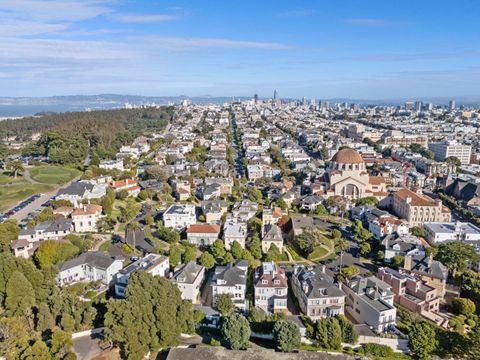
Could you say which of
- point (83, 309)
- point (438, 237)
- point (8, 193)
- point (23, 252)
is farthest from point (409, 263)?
point (8, 193)

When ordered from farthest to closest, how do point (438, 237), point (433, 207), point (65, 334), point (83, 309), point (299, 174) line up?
1. point (299, 174)
2. point (433, 207)
3. point (438, 237)
4. point (83, 309)
5. point (65, 334)

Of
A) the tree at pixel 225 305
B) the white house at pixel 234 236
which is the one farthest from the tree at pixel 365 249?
the tree at pixel 225 305

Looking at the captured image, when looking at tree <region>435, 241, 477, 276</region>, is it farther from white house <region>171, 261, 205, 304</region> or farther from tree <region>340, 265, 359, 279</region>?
white house <region>171, 261, 205, 304</region>

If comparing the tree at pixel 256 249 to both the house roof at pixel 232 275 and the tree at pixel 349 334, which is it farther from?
the tree at pixel 349 334

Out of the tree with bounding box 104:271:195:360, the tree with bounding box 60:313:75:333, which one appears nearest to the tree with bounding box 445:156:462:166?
the tree with bounding box 104:271:195:360

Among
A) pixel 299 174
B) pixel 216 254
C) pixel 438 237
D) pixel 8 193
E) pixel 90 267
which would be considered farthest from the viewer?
pixel 299 174

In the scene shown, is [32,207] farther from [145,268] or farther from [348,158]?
[348,158]

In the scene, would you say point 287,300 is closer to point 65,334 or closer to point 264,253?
point 264,253
